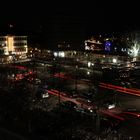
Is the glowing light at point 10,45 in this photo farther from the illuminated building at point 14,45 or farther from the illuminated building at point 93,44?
the illuminated building at point 93,44

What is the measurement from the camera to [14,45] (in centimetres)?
2902

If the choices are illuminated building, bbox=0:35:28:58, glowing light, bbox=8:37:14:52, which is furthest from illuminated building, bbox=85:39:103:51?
glowing light, bbox=8:37:14:52

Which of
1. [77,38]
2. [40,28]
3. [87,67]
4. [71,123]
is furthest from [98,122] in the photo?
[40,28]

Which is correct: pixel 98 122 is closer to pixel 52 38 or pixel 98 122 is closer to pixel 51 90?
pixel 51 90

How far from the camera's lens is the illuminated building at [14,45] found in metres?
27.8

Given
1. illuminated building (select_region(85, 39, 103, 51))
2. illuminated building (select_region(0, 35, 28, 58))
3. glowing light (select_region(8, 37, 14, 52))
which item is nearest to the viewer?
illuminated building (select_region(0, 35, 28, 58))

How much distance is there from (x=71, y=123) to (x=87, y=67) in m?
12.7

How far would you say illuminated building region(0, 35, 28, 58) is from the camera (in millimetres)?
27797

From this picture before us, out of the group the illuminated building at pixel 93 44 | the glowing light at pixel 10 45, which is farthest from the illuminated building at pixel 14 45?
the illuminated building at pixel 93 44

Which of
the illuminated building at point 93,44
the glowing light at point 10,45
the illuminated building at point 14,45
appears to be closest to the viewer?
the illuminated building at point 14,45

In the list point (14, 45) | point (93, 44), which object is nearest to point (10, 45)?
point (14, 45)

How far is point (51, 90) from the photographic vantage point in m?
11.9

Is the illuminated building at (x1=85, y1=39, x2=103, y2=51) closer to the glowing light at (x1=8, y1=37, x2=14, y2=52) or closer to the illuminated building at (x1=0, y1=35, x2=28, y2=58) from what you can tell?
the illuminated building at (x1=0, y1=35, x2=28, y2=58)

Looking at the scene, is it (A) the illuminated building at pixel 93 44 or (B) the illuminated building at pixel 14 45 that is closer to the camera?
(B) the illuminated building at pixel 14 45
